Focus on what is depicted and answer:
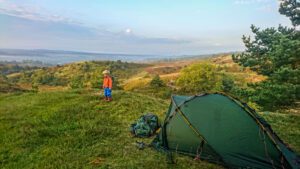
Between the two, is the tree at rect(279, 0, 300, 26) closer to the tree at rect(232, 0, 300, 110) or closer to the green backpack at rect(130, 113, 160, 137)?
the tree at rect(232, 0, 300, 110)

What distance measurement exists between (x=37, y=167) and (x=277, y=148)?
7298mm

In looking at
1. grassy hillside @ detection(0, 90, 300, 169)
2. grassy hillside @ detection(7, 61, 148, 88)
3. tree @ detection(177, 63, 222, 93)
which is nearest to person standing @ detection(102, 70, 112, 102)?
grassy hillside @ detection(0, 90, 300, 169)

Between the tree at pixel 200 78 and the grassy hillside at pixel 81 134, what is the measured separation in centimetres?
4470

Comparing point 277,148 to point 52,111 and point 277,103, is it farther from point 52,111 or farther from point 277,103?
point 52,111

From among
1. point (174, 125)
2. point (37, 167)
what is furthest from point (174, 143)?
point (37, 167)

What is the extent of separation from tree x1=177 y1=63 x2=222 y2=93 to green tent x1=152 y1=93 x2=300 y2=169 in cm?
5378

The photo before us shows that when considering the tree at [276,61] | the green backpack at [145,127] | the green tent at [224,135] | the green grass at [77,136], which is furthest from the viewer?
the tree at [276,61]

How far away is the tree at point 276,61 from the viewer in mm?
16422

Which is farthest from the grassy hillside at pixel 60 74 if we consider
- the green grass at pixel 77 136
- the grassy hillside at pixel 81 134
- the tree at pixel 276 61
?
the tree at pixel 276 61

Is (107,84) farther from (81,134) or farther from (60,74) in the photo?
(60,74)

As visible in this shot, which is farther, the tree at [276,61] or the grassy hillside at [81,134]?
the tree at [276,61]

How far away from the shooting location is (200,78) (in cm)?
6531

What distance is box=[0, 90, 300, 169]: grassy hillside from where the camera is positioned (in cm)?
973

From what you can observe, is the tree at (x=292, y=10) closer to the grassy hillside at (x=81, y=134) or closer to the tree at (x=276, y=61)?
the tree at (x=276, y=61)
